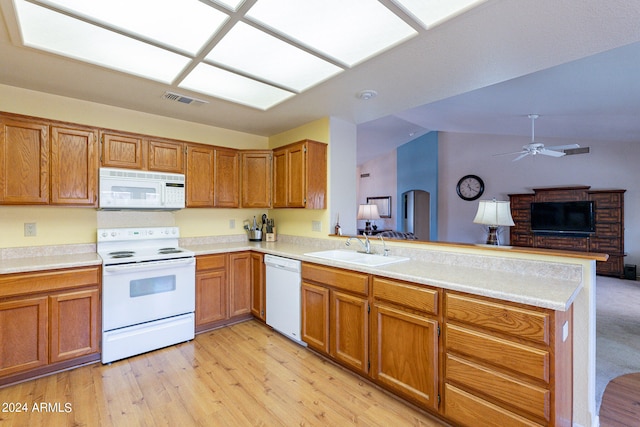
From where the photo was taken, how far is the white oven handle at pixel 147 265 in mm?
2510

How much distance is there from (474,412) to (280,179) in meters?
2.82

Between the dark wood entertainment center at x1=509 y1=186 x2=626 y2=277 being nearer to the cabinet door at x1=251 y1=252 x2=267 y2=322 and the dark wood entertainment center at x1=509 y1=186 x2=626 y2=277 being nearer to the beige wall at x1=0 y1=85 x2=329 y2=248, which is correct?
the beige wall at x1=0 y1=85 x2=329 y2=248

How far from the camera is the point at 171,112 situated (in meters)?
3.24

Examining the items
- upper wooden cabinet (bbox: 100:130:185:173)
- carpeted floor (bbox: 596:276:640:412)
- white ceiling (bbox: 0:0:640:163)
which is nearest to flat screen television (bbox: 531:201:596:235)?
carpeted floor (bbox: 596:276:640:412)

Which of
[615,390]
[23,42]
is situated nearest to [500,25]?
[615,390]

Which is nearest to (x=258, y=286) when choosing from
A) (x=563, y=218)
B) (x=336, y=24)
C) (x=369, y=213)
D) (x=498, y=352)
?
(x=498, y=352)

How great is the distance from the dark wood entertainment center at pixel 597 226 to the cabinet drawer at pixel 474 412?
6.85 meters

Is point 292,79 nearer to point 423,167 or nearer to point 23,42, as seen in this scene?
point 23,42

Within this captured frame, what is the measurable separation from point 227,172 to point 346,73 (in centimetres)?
196

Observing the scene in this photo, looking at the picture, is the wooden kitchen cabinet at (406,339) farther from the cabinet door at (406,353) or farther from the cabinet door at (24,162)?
the cabinet door at (24,162)

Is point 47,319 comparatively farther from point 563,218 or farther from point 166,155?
point 563,218

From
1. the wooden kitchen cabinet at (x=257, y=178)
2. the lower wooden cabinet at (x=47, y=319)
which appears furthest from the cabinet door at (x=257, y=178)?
the lower wooden cabinet at (x=47, y=319)

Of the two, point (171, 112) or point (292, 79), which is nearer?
point (292, 79)

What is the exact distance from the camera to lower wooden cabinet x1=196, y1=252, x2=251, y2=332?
3.09m
